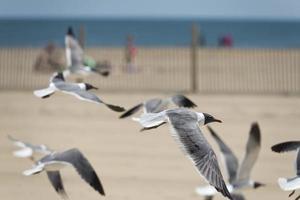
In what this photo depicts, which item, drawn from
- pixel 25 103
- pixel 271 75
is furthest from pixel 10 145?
pixel 271 75

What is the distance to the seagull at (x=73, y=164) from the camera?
5.02 meters

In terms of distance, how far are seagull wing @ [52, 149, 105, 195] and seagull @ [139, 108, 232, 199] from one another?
57 centimetres

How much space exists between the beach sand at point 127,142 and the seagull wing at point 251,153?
1.31 metres

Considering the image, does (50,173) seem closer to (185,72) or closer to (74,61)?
(74,61)

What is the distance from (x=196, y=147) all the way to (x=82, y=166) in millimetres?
1027

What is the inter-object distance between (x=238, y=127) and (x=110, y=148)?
2.80 m

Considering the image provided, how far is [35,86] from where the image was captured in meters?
19.0

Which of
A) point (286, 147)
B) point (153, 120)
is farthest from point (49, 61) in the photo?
point (153, 120)

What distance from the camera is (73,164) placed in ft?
16.7

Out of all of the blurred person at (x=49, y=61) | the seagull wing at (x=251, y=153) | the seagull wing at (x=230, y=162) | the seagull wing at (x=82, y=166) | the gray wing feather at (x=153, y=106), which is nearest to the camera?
the seagull wing at (x=82, y=166)

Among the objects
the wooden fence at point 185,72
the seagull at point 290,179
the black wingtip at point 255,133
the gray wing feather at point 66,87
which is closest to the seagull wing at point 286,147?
the seagull at point 290,179

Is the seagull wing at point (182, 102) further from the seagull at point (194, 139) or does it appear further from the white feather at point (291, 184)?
the white feather at point (291, 184)

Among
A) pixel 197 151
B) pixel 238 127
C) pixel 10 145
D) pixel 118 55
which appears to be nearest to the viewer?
pixel 197 151

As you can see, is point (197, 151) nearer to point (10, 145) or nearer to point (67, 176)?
point (67, 176)
